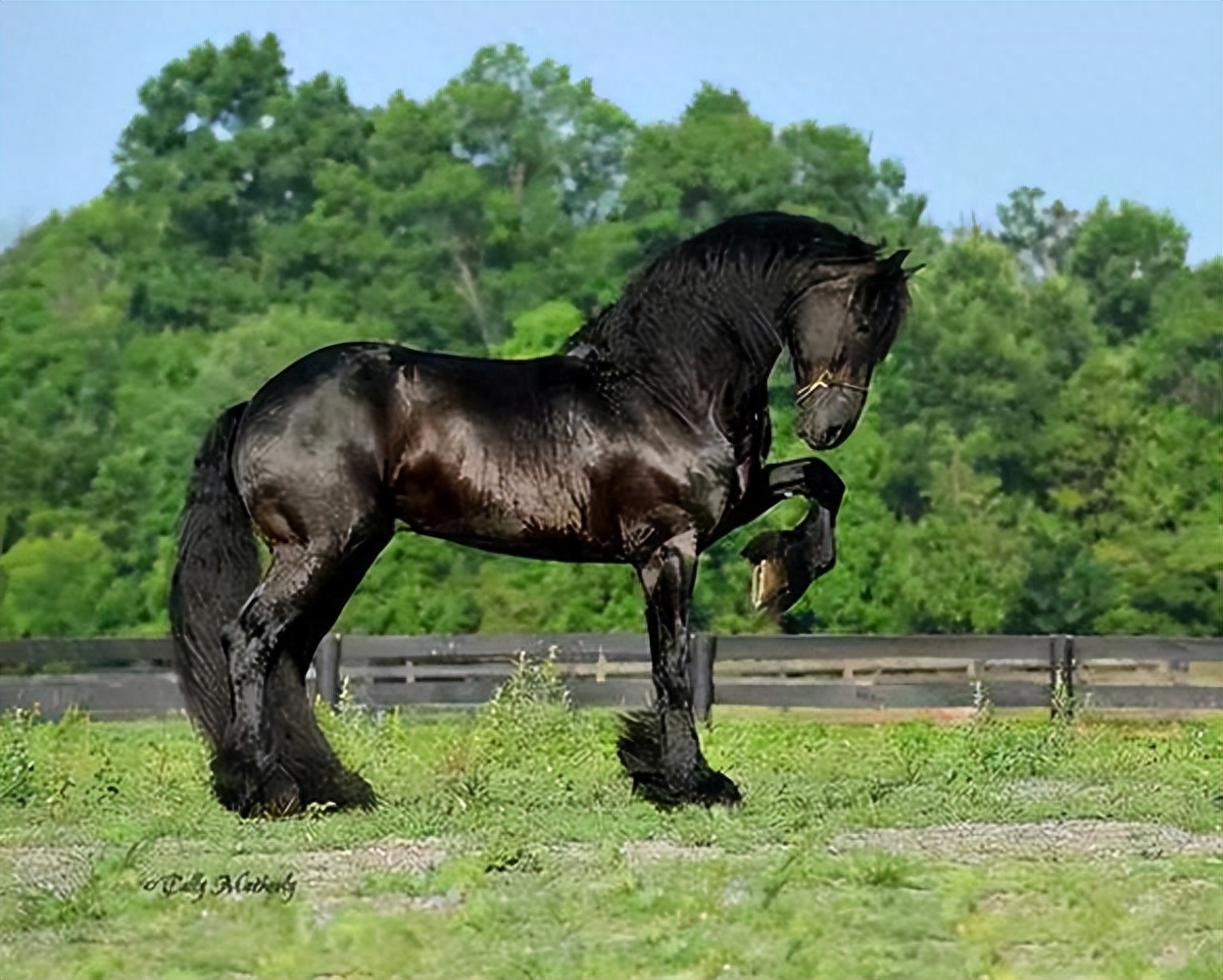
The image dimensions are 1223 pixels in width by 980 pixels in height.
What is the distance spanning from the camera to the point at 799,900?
5918 millimetres

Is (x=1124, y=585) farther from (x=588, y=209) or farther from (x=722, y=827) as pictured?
(x=722, y=827)

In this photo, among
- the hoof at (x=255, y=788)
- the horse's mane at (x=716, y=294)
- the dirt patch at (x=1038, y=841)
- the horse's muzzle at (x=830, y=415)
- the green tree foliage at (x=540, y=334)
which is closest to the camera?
the dirt patch at (x=1038, y=841)

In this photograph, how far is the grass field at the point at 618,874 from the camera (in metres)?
5.40

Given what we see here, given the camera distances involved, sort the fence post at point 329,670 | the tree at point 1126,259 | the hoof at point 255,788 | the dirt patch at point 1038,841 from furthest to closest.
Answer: the tree at point 1126,259
the fence post at point 329,670
the hoof at point 255,788
the dirt patch at point 1038,841

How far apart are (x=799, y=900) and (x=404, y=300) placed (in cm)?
3233

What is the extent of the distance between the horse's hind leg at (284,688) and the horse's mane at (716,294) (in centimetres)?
128

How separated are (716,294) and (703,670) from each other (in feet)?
28.6

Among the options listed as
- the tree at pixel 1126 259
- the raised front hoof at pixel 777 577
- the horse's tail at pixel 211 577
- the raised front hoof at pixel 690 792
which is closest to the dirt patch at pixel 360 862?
the raised front hoof at pixel 690 792

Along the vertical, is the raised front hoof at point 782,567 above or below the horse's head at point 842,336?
below

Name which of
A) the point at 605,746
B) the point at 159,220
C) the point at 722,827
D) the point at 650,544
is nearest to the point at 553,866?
the point at 722,827

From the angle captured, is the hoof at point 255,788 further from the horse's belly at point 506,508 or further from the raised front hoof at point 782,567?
the raised front hoof at point 782,567

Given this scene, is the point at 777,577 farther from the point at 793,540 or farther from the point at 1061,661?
the point at 1061,661

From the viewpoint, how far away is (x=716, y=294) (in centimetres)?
796

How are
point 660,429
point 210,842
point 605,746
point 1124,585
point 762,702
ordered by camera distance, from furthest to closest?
1. point 1124,585
2. point 762,702
3. point 605,746
4. point 660,429
5. point 210,842
